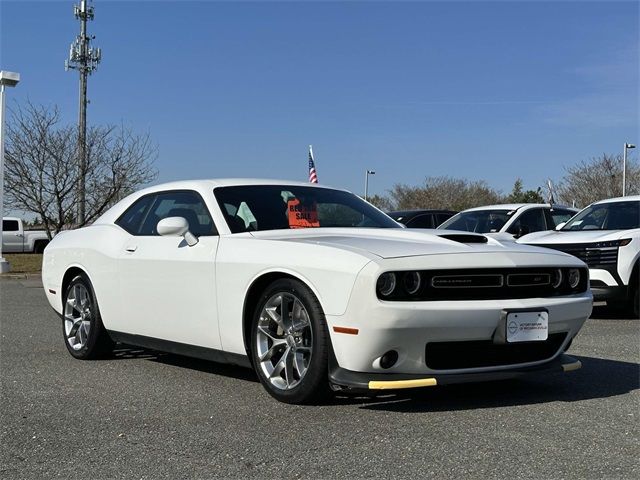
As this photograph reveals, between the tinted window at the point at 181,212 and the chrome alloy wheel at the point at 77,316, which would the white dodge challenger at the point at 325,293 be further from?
the chrome alloy wheel at the point at 77,316

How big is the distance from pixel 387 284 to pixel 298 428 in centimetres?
90

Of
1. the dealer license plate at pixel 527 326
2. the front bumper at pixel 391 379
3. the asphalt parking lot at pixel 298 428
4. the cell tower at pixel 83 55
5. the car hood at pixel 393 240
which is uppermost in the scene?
the cell tower at pixel 83 55

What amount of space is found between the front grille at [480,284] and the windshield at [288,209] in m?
1.40

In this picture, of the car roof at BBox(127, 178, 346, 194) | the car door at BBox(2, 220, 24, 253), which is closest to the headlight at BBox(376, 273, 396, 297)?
the car roof at BBox(127, 178, 346, 194)

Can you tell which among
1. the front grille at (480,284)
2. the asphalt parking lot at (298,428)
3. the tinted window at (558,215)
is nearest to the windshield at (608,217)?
the tinted window at (558,215)

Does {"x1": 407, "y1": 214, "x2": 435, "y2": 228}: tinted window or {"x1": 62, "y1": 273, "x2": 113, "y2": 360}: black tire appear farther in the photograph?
{"x1": 407, "y1": 214, "x2": 435, "y2": 228}: tinted window

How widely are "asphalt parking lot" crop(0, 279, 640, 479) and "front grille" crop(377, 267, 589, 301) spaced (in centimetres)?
67

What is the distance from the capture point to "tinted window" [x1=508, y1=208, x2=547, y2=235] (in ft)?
43.5

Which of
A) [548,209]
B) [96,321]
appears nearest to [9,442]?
[96,321]

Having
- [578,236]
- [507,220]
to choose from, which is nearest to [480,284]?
[578,236]

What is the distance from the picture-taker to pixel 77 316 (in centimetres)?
683

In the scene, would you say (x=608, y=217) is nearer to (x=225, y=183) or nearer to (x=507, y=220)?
(x=507, y=220)

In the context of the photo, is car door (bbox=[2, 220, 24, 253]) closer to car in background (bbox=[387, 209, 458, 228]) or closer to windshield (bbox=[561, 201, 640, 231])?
car in background (bbox=[387, 209, 458, 228])

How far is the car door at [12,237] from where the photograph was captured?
28766mm
